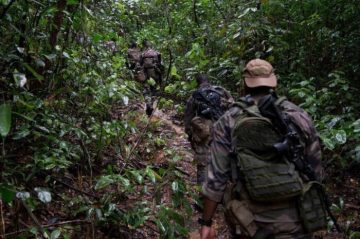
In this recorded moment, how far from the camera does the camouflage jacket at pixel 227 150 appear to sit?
2.92 meters

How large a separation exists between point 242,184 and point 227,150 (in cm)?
28

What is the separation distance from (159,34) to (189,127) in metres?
9.12

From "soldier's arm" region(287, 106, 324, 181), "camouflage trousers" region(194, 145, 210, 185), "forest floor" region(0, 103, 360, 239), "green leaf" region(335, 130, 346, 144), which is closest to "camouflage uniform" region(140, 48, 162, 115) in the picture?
"forest floor" region(0, 103, 360, 239)

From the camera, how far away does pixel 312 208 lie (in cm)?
276

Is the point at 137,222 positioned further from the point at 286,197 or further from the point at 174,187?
the point at 286,197

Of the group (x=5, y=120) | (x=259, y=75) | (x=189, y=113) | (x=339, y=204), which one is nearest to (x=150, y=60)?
(x=189, y=113)

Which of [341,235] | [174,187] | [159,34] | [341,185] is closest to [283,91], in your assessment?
[341,185]

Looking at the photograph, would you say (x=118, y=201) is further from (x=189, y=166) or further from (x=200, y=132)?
(x=189, y=166)

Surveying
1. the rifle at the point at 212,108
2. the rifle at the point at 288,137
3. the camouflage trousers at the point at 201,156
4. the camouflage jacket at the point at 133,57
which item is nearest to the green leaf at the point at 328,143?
the rifle at the point at 288,137

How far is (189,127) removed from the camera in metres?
5.96

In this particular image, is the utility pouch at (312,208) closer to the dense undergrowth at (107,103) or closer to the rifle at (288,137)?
the rifle at (288,137)

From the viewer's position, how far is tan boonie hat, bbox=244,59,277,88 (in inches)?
117

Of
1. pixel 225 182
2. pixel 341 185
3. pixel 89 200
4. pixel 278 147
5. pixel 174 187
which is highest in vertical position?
pixel 278 147

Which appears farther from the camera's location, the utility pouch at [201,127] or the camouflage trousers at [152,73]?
the camouflage trousers at [152,73]
